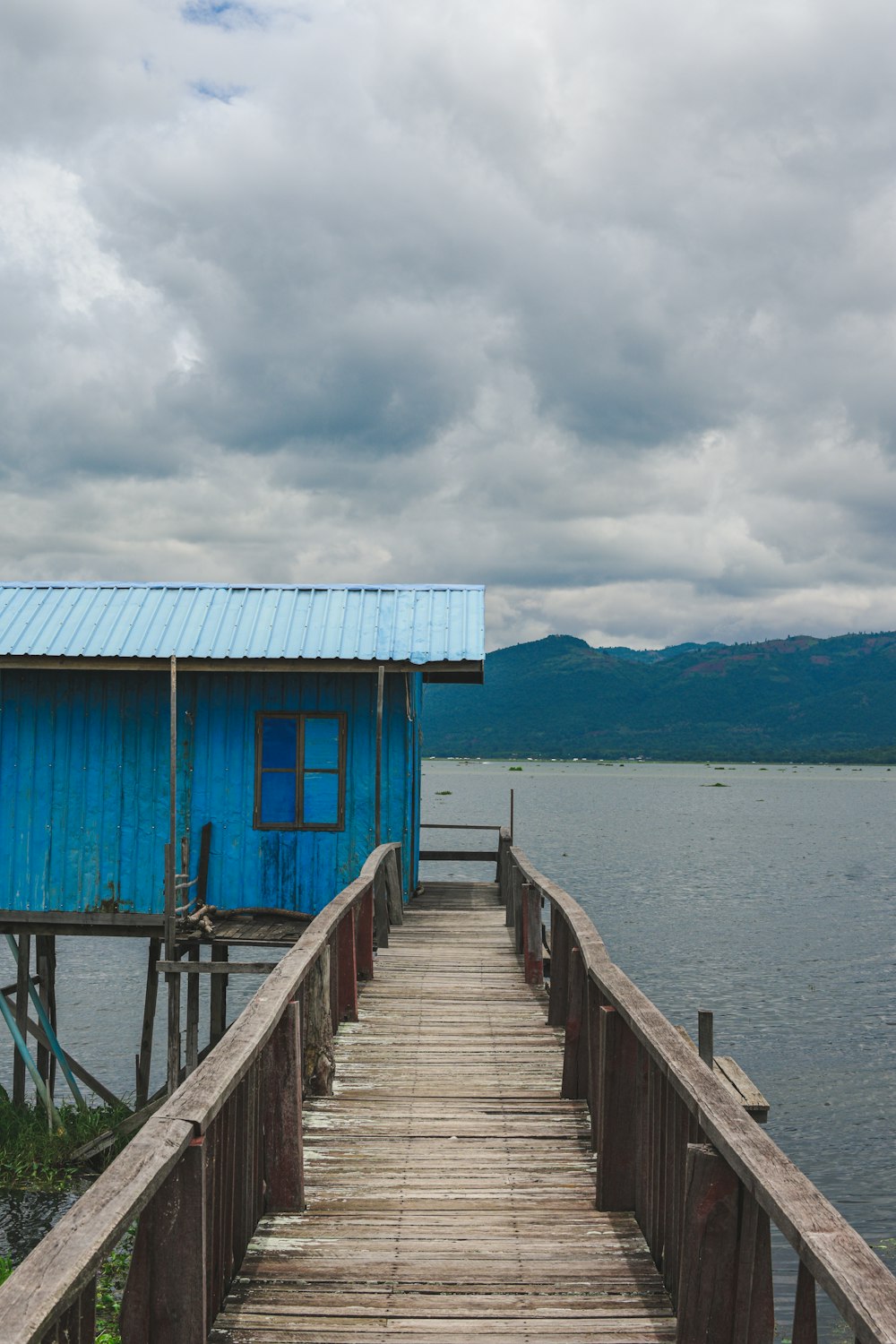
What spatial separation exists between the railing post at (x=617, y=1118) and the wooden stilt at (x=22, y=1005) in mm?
12846

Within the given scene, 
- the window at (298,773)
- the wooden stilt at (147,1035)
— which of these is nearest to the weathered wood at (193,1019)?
the wooden stilt at (147,1035)

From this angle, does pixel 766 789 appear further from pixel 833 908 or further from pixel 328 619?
pixel 328 619

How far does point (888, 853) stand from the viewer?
64375 mm

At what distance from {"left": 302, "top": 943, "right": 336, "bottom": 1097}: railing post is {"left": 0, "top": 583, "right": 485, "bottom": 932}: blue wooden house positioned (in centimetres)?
737

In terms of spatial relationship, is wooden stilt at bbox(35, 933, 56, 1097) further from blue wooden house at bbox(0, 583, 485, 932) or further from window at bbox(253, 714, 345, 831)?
window at bbox(253, 714, 345, 831)

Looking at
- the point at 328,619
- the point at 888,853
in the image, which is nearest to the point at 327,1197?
the point at 328,619

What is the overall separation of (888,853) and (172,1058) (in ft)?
190

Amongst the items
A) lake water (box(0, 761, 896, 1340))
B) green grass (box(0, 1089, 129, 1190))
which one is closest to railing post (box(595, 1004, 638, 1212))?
lake water (box(0, 761, 896, 1340))

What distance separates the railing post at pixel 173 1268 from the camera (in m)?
3.65

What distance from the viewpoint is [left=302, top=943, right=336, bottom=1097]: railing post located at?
6.96 m

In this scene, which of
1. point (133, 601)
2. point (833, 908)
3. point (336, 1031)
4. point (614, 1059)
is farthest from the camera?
point (833, 908)

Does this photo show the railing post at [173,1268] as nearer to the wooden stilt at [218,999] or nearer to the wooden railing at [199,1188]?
the wooden railing at [199,1188]

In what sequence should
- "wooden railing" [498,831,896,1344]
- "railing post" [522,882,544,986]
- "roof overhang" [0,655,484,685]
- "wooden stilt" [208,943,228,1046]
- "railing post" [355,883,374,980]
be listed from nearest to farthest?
"wooden railing" [498,831,896,1344]
"railing post" [355,883,374,980]
"railing post" [522,882,544,986]
"roof overhang" [0,655,484,685]
"wooden stilt" [208,943,228,1046]

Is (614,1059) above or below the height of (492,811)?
above
